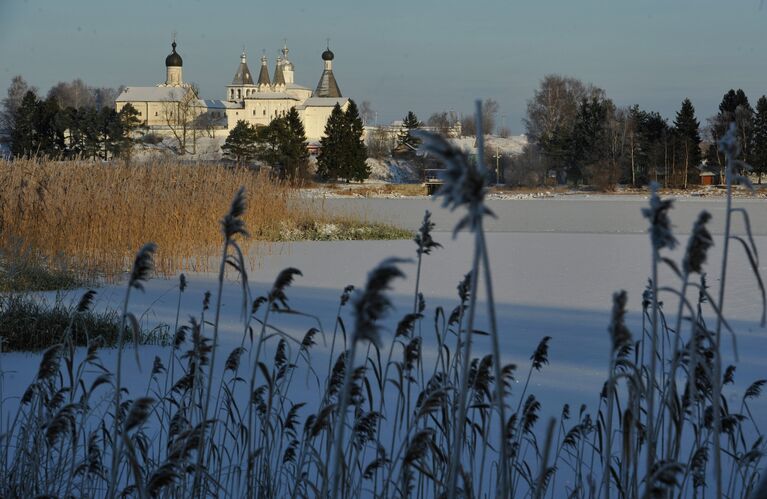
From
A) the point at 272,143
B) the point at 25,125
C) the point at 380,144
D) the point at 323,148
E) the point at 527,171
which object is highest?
the point at 380,144

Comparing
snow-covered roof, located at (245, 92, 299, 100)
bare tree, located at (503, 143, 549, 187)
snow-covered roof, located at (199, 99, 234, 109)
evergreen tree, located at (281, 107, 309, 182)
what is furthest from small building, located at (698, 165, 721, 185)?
snow-covered roof, located at (199, 99, 234, 109)

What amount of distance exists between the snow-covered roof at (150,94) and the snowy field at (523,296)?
69.1 meters

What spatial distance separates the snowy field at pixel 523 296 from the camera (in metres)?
4.82

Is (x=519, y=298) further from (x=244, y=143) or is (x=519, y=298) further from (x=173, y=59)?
(x=173, y=59)

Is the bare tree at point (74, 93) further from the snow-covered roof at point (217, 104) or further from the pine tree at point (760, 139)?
the pine tree at point (760, 139)

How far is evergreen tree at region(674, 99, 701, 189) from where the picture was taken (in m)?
41.5

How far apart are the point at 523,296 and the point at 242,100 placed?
78.1m

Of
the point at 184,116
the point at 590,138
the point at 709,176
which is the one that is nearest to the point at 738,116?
the point at 709,176

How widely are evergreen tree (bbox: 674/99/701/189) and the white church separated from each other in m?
39.1

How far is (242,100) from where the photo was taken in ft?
275

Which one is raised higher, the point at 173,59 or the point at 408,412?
the point at 173,59

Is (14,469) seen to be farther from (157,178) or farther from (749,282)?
(157,178)

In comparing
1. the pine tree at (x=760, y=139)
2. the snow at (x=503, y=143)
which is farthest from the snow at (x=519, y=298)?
the snow at (x=503, y=143)

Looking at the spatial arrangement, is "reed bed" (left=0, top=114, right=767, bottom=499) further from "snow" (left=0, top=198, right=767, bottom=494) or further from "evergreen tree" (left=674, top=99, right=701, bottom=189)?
"evergreen tree" (left=674, top=99, right=701, bottom=189)
